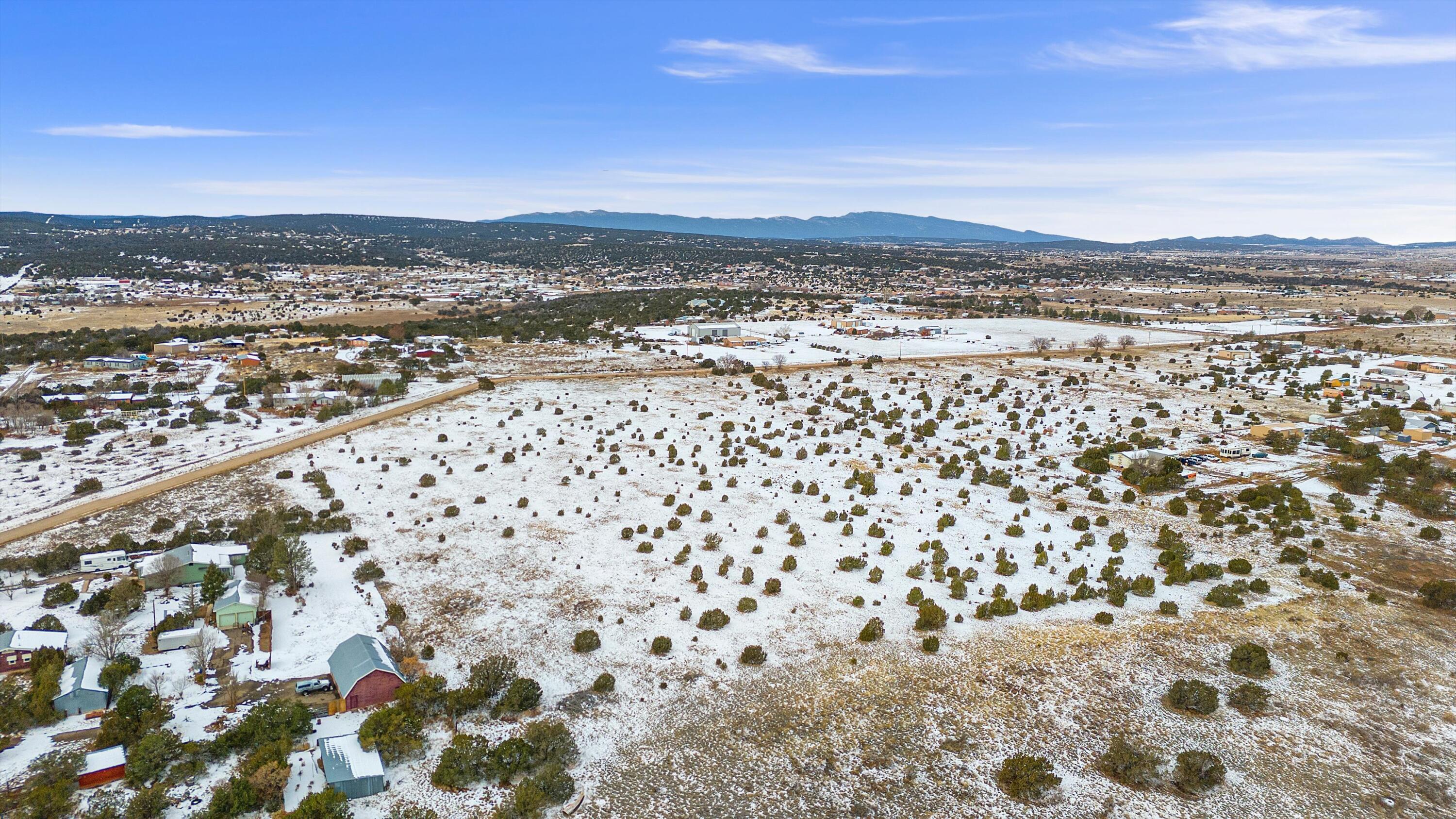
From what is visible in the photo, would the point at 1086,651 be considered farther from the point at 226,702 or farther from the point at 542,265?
the point at 542,265

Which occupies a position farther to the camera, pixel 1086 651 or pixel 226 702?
pixel 1086 651

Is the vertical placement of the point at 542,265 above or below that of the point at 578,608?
above

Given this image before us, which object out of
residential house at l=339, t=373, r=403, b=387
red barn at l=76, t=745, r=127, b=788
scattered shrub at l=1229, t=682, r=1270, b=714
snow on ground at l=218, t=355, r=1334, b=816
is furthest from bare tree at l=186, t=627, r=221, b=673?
residential house at l=339, t=373, r=403, b=387

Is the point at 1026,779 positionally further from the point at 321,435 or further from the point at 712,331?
the point at 712,331

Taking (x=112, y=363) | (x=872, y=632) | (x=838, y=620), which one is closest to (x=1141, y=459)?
(x=838, y=620)

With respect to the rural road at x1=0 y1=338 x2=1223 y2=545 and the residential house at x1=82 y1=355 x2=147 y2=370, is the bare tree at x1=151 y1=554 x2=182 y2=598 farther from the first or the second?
the residential house at x1=82 y1=355 x2=147 y2=370

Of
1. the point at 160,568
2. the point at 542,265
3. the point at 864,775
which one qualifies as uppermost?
the point at 542,265

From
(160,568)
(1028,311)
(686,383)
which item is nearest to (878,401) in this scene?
(686,383)
